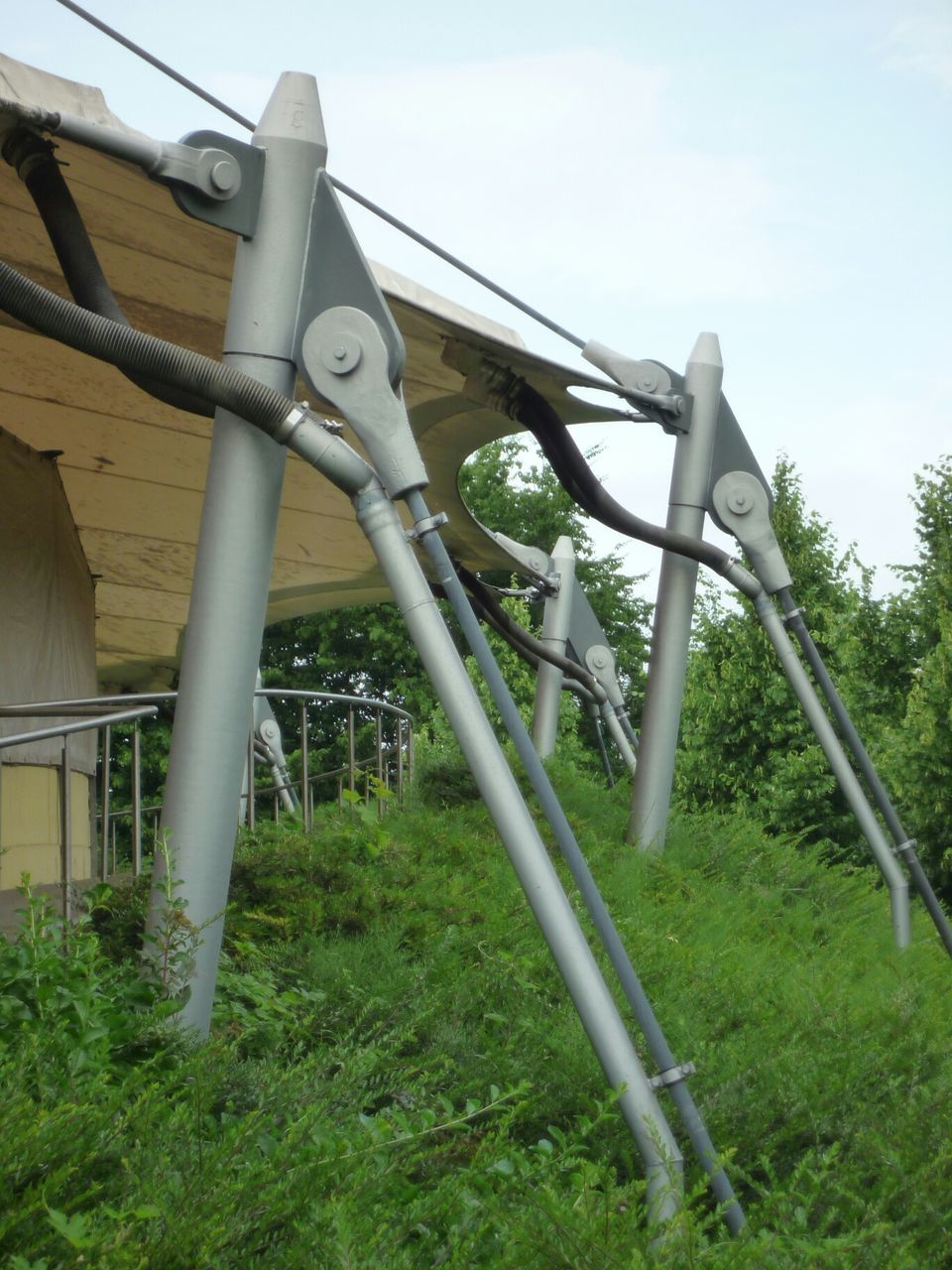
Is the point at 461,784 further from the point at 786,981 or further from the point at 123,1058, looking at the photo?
the point at 123,1058

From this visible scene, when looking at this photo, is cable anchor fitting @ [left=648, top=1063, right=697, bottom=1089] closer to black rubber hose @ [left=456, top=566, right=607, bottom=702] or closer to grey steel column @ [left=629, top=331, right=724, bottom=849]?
grey steel column @ [left=629, top=331, right=724, bottom=849]

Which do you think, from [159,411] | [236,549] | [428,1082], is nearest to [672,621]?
[159,411]

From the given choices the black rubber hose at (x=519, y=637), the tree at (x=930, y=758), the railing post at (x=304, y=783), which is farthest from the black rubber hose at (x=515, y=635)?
the tree at (x=930, y=758)

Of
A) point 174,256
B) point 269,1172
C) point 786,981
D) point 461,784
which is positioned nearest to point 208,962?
point 269,1172

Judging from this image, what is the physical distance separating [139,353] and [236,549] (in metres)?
0.76

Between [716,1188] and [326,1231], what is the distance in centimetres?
159

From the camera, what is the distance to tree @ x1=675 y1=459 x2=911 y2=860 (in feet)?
70.1

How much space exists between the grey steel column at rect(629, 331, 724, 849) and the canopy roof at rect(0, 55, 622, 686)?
2.90 feet

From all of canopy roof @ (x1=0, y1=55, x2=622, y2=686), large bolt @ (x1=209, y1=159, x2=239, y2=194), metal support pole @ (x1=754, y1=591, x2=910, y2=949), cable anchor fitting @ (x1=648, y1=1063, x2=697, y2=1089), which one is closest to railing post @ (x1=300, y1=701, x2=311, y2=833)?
canopy roof @ (x1=0, y1=55, x2=622, y2=686)

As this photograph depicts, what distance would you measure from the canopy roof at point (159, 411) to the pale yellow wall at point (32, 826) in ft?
7.71

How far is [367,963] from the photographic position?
5.29 meters

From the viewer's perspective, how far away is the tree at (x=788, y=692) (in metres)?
21.4

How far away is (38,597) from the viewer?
28.7ft

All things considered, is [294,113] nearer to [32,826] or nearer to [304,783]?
[304,783]
